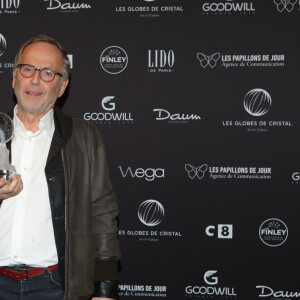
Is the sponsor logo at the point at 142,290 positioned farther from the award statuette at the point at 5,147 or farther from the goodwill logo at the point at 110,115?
the award statuette at the point at 5,147

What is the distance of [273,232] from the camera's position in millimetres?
3639

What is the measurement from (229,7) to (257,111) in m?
0.88

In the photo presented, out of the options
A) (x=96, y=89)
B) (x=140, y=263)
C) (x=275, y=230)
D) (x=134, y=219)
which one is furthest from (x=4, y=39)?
(x=275, y=230)

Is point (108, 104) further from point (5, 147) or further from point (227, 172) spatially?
point (5, 147)

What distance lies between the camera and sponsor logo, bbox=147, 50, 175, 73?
370 cm

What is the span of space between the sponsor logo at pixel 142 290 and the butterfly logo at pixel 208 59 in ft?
6.13

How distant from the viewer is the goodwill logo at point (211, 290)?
3.68 m

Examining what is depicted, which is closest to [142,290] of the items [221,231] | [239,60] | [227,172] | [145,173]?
[221,231]

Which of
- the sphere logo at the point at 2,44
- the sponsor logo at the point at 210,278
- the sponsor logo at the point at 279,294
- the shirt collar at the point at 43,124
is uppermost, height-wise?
the sphere logo at the point at 2,44

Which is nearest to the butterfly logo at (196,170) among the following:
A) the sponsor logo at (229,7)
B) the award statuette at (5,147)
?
the sponsor logo at (229,7)

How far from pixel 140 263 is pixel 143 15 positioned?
206 cm

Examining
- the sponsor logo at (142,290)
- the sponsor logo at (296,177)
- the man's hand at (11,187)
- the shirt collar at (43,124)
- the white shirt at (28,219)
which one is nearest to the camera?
the man's hand at (11,187)

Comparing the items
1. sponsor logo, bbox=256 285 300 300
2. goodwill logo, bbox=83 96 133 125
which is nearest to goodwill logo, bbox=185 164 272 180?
goodwill logo, bbox=83 96 133 125

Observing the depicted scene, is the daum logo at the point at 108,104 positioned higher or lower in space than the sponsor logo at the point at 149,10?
lower
